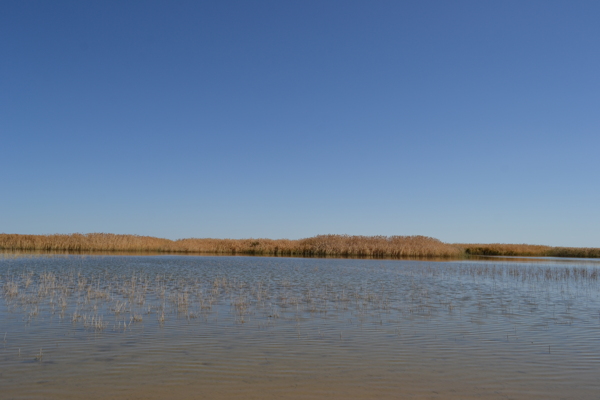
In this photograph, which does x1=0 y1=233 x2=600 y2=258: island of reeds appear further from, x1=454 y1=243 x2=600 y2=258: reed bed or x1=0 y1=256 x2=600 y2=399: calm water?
x1=0 y1=256 x2=600 y2=399: calm water

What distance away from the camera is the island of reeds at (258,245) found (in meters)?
47.9

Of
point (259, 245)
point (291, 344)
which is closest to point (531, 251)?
point (259, 245)

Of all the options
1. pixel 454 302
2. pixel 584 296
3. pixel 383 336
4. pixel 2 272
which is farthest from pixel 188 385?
pixel 2 272

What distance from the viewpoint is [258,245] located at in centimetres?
5319

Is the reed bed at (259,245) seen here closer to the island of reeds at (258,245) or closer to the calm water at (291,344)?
the island of reeds at (258,245)

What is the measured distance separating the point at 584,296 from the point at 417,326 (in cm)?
1016

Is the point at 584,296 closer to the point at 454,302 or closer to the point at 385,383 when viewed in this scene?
the point at 454,302

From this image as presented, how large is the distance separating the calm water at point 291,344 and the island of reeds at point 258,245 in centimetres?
3203

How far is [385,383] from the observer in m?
6.28

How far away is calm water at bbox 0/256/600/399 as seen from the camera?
601 centimetres

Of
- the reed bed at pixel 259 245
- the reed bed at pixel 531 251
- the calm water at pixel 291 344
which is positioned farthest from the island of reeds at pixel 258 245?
the calm water at pixel 291 344

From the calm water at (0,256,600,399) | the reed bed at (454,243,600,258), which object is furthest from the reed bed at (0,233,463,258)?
the calm water at (0,256,600,399)

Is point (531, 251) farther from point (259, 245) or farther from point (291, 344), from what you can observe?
point (291, 344)

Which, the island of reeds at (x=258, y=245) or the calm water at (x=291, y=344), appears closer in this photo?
the calm water at (x=291, y=344)
